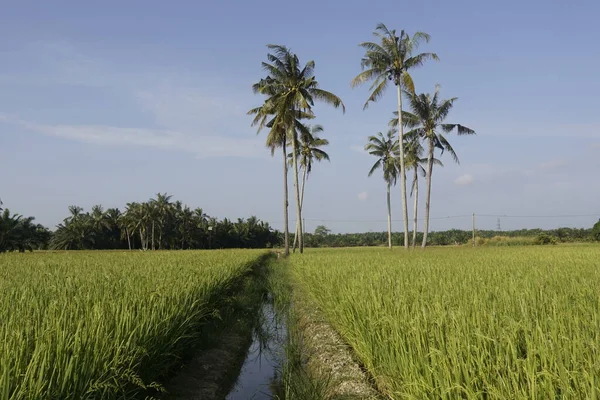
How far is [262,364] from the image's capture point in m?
5.67

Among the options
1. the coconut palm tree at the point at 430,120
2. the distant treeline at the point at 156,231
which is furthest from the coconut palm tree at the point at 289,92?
the distant treeline at the point at 156,231

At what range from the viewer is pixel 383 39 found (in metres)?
24.8

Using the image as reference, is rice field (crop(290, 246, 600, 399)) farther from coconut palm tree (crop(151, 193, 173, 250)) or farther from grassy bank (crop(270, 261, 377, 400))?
coconut palm tree (crop(151, 193, 173, 250))

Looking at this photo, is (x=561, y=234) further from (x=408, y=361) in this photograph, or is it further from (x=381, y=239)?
(x=408, y=361)

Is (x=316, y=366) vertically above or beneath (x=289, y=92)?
beneath

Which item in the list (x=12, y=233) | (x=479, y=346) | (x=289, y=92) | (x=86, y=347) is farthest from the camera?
(x=12, y=233)

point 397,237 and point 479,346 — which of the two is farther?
point 397,237

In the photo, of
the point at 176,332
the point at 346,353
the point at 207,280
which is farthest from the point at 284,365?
the point at 207,280

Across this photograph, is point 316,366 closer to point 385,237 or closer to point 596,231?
point 596,231

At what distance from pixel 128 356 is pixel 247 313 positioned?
18.0 ft

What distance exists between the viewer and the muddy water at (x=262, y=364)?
4.62 metres

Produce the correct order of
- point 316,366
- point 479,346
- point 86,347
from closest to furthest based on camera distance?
1. point 479,346
2. point 86,347
3. point 316,366

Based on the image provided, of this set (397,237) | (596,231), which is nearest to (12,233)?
(596,231)

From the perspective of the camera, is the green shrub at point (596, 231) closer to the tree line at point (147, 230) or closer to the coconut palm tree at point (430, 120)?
the coconut palm tree at point (430, 120)
